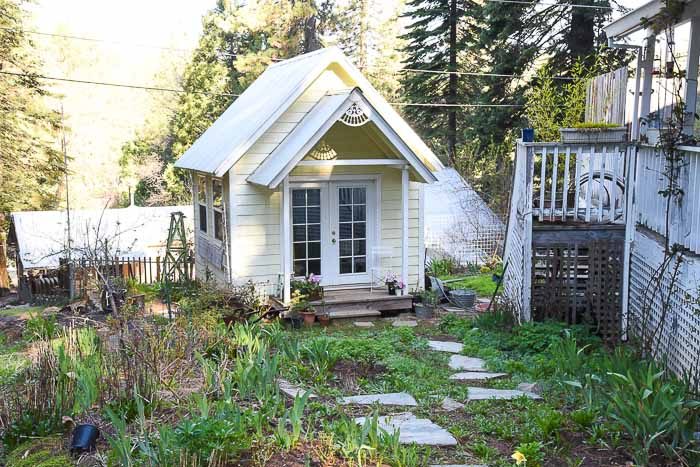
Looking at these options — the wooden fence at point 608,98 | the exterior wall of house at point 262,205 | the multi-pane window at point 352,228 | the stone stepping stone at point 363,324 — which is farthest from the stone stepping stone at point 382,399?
the multi-pane window at point 352,228

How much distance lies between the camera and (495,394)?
6.18 m

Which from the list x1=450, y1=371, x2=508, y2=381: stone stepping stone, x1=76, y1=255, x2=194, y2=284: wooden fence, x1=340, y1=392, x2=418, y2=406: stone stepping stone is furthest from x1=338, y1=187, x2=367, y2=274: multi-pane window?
x1=340, y1=392, x2=418, y2=406: stone stepping stone

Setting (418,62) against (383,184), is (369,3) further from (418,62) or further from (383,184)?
(383,184)

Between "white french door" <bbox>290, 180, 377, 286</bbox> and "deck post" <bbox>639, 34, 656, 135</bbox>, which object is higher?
"deck post" <bbox>639, 34, 656, 135</bbox>

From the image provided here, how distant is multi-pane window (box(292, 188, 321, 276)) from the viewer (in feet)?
39.2

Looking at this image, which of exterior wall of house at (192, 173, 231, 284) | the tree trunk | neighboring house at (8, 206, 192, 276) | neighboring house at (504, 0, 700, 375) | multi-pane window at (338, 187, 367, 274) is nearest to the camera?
neighboring house at (504, 0, 700, 375)

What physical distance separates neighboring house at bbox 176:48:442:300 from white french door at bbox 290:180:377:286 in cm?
2

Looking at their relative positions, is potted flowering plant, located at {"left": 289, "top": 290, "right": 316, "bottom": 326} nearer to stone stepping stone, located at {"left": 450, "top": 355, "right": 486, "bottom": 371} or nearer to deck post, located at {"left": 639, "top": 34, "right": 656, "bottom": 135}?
stone stepping stone, located at {"left": 450, "top": 355, "right": 486, "bottom": 371}

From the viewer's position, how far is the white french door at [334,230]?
12.0 metres

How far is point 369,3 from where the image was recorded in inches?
1252

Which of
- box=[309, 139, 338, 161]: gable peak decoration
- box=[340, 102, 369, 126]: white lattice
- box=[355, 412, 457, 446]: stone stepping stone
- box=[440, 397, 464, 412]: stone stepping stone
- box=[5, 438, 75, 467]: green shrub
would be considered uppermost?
box=[340, 102, 369, 126]: white lattice

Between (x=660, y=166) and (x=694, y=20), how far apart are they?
192cm

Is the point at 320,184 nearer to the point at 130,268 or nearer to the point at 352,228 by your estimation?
the point at 352,228

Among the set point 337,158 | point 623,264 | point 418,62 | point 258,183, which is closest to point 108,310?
point 258,183
